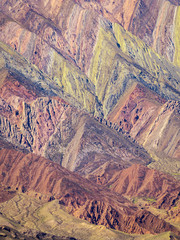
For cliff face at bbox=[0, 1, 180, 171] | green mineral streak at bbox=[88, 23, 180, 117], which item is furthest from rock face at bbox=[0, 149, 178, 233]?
green mineral streak at bbox=[88, 23, 180, 117]

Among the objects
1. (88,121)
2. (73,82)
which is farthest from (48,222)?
(73,82)

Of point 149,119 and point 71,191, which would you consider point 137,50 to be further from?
point 71,191

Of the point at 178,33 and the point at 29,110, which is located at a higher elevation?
the point at 178,33

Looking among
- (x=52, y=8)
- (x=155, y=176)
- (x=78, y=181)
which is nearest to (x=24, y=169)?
(x=78, y=181)

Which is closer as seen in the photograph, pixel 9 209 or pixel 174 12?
pixel 9 209

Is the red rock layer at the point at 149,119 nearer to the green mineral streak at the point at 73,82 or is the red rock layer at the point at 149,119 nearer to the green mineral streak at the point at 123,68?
the green mineral streak at the point at 123,68

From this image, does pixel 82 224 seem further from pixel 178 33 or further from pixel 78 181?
pixel 178 33

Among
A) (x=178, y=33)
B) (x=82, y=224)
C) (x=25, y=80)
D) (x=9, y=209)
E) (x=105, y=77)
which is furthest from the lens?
(x=178, y=33)

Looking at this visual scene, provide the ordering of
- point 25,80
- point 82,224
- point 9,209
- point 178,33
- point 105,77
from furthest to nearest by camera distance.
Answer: point 178,33 < point 105,77 < point 25,80 < point 9,209 < point 82,224
